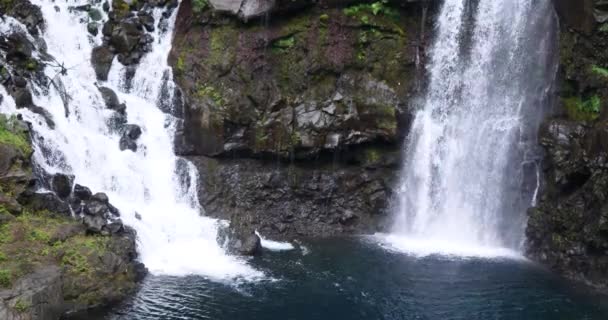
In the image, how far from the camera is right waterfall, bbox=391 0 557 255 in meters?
25.2

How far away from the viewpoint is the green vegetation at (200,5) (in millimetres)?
29156

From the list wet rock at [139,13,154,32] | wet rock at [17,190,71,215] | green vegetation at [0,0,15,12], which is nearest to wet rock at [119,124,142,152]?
wet rock at [17,190,71,215]

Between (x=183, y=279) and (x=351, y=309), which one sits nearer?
(x=351, y=309)

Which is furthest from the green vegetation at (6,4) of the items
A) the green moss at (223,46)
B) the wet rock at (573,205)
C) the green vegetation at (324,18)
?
the wet rock at (573,205)

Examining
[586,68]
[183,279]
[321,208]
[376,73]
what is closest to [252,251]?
[183,279]

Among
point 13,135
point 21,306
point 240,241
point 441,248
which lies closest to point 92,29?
point 13,135

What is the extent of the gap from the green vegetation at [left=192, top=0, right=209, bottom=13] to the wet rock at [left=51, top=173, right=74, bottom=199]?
11549 mm

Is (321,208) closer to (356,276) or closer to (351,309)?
(356,276)

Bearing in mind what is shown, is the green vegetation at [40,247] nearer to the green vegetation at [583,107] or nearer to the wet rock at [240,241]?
the wet rock at [240,241]

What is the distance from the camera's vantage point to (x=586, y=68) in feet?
74.3

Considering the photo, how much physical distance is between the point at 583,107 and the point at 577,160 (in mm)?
2389

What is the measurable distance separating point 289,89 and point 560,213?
42.6ft

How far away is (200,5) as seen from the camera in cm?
2930

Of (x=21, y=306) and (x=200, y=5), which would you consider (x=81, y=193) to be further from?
(x=200, y=5)
